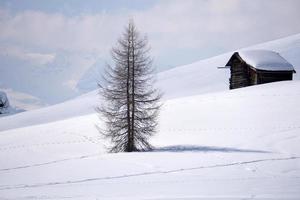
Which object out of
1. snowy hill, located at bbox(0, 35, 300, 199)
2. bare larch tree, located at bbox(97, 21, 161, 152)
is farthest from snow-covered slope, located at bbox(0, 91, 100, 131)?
bare larch tree, located at bbox(97, 21, 161, 152)

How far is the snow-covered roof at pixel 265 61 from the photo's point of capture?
4534cm

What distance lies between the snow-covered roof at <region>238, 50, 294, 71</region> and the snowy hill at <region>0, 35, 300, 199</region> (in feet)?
14.4

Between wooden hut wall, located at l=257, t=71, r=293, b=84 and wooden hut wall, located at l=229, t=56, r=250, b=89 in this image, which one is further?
wooden hut wall, located at l=229, t=56, r=250, b=89

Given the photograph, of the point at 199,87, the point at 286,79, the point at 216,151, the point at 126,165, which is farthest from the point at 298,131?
the point at 199,87

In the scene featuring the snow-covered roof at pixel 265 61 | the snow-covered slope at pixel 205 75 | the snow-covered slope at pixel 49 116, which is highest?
the snow-covered slope at pixel 205 75

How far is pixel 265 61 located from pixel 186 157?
30718 mm

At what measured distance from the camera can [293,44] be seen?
10475cm

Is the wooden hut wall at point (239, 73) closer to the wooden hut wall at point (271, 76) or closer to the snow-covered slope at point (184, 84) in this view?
the wooden hut wall at point (271, 76)

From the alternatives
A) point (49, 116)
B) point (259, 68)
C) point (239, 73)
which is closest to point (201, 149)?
point (259, 68)

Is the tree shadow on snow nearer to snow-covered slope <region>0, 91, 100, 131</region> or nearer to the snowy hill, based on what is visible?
the snowy hill

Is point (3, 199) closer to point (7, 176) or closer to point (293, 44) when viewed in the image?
point (7, 176)

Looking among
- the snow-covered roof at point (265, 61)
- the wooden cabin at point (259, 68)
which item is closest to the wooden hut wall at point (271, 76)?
the wooden cabin at point (259, 68)

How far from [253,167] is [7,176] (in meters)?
10.5

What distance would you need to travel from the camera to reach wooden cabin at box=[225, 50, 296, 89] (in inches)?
1790
